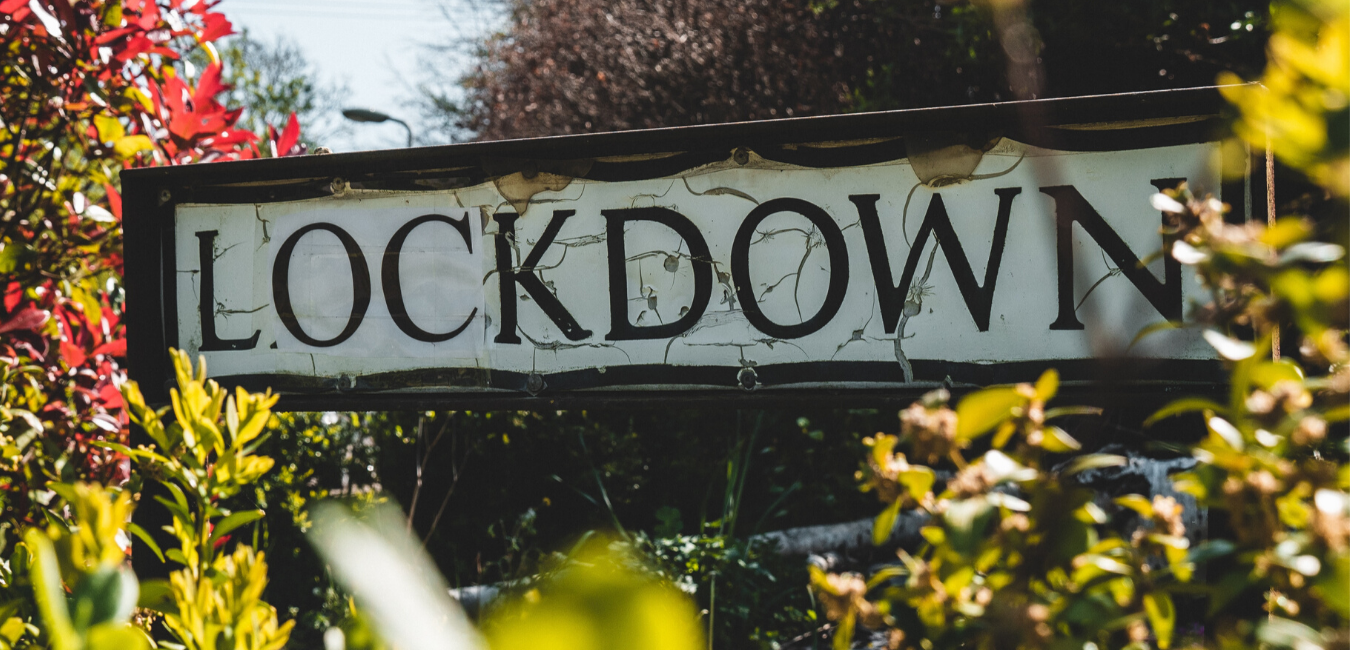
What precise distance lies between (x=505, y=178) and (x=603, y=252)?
22 centimetres

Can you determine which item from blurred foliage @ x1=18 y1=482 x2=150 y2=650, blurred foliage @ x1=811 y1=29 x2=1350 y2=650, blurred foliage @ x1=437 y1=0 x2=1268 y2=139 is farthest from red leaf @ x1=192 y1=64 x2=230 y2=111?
blurred foliage @ x1=437 y1=0 x2=1268 y2=139

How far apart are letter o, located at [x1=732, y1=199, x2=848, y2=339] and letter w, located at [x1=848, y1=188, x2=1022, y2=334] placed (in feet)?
0.16


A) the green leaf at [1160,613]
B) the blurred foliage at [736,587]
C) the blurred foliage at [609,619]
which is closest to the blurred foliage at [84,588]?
the blurred foliage at [609,619]

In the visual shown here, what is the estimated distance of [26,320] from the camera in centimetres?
161

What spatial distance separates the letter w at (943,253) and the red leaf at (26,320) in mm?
1558

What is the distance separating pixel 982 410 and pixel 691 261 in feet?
2.77

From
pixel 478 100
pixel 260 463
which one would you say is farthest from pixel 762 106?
pixel 260 463

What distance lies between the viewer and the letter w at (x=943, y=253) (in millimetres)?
1296

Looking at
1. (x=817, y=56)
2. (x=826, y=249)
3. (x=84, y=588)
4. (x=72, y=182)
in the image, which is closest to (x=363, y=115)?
(x=817, y=56)

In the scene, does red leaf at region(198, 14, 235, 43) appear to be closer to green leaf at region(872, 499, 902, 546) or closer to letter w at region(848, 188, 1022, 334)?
letter w at region(848, 188, 1022, 334)

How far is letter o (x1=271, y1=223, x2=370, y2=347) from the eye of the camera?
1525mm

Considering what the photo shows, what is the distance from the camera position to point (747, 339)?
1.39 m

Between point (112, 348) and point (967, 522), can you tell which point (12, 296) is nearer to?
point (112, 348)

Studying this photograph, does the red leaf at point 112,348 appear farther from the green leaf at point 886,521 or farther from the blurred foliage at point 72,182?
the green leaf at point 886,521
